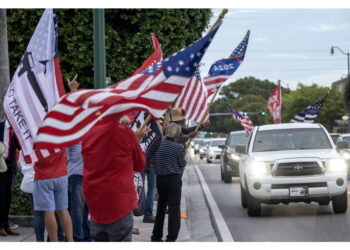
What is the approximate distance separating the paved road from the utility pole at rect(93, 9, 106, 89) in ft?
11.3

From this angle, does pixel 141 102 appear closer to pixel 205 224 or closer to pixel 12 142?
pixel 12 142

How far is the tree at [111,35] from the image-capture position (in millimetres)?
22719

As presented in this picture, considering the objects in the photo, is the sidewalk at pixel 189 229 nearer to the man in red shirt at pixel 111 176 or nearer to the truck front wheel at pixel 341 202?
the truck front wheel at pixel 341 202

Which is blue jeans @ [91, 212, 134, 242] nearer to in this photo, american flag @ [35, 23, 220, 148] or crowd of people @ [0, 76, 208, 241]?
crowd of people @ [0, 76, 208, 241]

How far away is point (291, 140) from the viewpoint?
1490cm

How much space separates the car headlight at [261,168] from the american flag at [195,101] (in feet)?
5.88

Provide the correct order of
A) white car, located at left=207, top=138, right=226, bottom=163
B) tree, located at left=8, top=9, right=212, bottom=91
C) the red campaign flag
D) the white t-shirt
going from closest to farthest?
the white t-shirt, tree, located at left=8, top=9, right=212, bottom=91, the red campaign flag, white car, located at left=207, top=138, right=226, bottom=163

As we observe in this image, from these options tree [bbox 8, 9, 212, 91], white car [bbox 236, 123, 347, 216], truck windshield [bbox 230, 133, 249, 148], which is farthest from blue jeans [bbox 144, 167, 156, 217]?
truck windshield [bbox 230, 133, 249, 148]

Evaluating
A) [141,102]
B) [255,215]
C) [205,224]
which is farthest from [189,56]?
[255,215]

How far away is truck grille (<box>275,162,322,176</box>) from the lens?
1369 centimetres

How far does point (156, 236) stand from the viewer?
10.2 meters

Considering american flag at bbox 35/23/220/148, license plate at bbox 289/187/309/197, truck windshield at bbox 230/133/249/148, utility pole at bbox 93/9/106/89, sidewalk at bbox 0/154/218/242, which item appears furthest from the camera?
truck windshield at bbox 230/133/249/148

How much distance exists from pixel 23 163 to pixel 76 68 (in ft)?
47.0

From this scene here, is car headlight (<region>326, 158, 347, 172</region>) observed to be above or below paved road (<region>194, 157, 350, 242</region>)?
above
